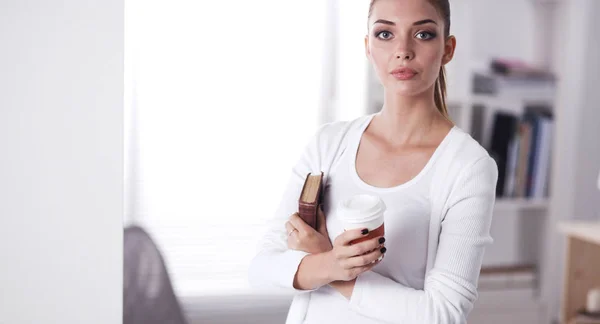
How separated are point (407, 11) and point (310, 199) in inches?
10.2

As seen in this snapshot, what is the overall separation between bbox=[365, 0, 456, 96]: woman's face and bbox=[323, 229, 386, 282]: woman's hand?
207 mm

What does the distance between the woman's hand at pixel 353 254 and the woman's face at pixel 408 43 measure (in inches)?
8.2

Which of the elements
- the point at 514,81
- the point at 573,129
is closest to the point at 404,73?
the point at 514,81

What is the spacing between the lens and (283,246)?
85cm

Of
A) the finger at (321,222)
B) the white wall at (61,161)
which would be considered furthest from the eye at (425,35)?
the white wall at (61,161)

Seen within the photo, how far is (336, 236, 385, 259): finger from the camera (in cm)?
67

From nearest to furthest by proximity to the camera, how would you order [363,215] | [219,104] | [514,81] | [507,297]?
[363,215] < [219,104] < [514,81] < [507,297]

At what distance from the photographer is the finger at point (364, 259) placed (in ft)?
2.23

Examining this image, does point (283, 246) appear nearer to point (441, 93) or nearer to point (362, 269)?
point (362, 269)

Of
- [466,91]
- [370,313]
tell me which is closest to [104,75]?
[370,313]

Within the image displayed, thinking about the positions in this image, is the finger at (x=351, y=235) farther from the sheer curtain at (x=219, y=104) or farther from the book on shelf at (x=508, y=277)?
the book on shelf at (x=508, y=277)

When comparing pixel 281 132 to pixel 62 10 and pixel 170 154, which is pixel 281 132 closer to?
pixel 170 154

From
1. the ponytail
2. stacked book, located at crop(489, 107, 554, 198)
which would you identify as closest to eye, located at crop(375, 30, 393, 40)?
the ponytail

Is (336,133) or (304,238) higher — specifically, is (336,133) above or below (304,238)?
above
